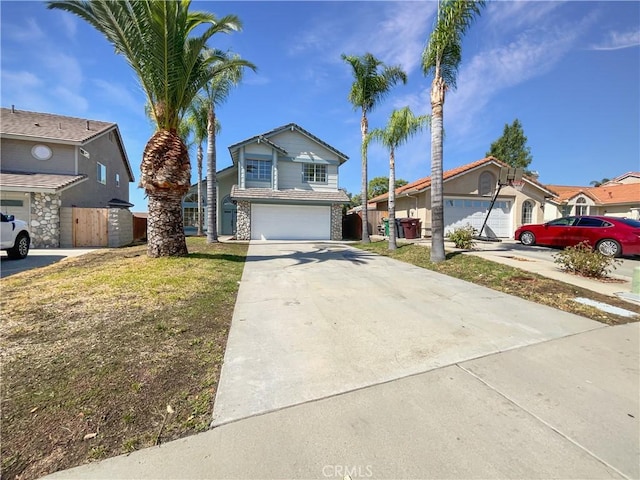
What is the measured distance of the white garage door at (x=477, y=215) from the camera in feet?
59.1

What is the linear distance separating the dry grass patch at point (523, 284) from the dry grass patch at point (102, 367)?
5664mm

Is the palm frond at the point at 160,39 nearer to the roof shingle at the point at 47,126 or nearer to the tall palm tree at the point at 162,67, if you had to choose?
the tall palm tree at the point at 162,67

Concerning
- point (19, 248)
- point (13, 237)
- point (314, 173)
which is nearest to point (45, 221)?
point (19, 248)

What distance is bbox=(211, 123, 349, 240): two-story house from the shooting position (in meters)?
18.0

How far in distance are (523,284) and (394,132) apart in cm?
784

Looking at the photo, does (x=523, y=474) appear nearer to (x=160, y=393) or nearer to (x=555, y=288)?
(x=160, y=393)

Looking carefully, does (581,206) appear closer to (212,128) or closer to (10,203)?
(212,128)

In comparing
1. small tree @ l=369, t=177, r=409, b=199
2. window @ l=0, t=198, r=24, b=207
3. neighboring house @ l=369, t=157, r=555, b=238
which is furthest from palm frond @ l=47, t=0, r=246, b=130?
small tree @ l=369, t=177, r=409, b=199

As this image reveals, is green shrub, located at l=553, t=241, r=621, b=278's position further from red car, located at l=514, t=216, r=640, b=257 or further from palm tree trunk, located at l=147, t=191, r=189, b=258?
palm tree trunk, located at l=147, t=191, r=189, b=258

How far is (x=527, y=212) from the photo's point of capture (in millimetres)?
19438

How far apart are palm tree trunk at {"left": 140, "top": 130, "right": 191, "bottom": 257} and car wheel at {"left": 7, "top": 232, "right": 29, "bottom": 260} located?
473 cm

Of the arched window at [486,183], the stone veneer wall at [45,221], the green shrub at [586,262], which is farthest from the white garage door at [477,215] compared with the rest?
the stone veneer wall at [45,221]

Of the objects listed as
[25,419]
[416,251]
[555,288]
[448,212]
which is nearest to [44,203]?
[25,419]

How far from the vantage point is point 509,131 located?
33.8m
